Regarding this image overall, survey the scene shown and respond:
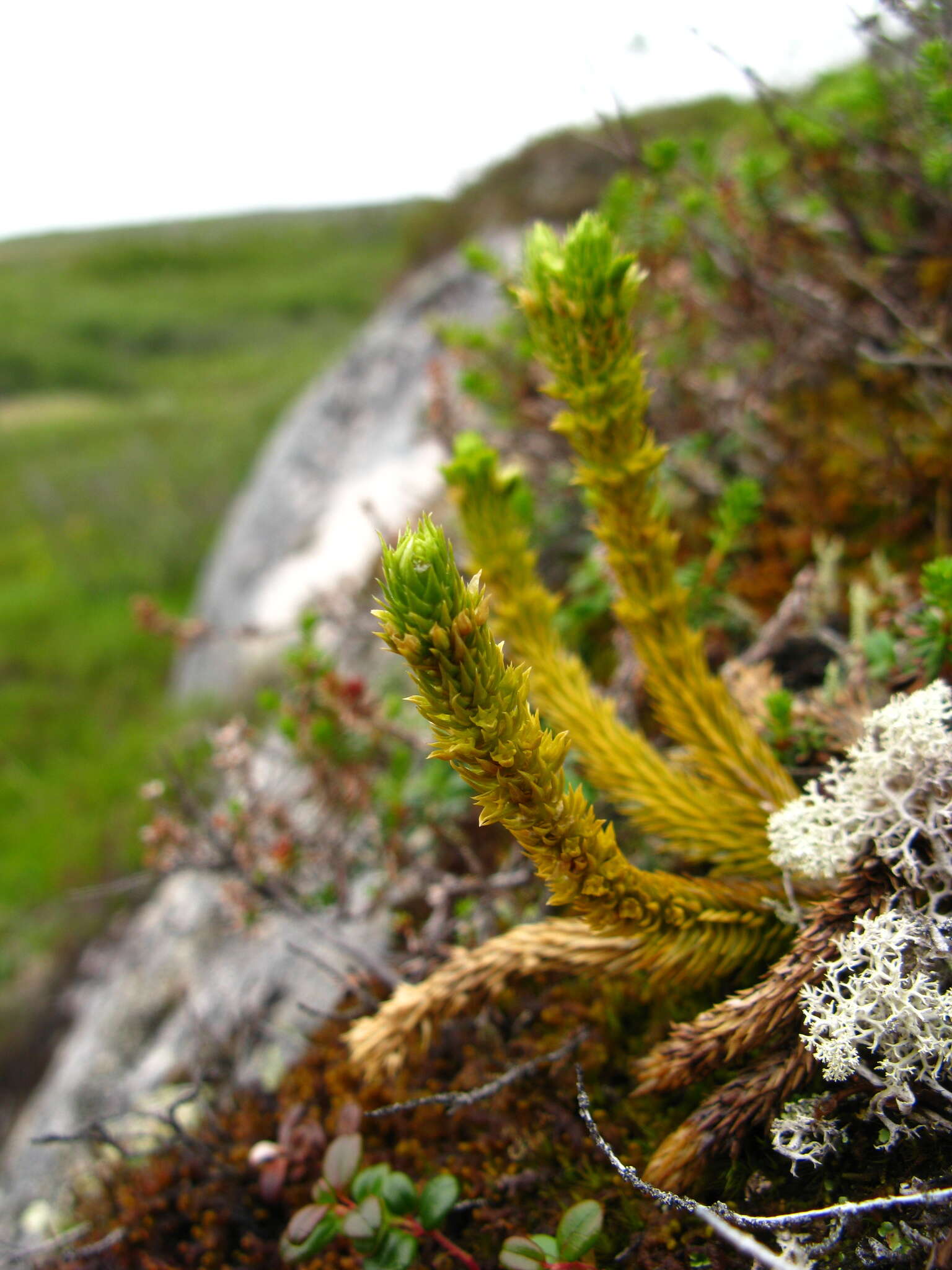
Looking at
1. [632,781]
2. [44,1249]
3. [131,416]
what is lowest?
[44,1249]

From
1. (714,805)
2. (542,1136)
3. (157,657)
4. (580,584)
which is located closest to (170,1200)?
(542,1136)

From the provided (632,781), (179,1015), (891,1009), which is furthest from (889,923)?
(179,1015)

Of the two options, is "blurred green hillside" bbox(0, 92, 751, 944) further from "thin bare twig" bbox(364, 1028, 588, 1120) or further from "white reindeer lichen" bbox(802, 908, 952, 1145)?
"thin bare twig" bbox(364, 1028, 588, 1120)

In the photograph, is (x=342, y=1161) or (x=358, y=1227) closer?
(x=358, y=1227)

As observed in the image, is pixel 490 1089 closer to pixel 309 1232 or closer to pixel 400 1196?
pixel 400 1196

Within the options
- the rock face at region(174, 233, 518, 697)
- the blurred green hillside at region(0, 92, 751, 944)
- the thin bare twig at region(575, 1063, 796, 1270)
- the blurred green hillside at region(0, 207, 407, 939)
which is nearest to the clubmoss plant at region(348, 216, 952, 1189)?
the thin bare twig at region(575, 1063, 796, 1270)

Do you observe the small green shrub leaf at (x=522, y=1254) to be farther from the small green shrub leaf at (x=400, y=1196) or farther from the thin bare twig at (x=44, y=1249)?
the thin bare twig at (x=44, y=1249)
